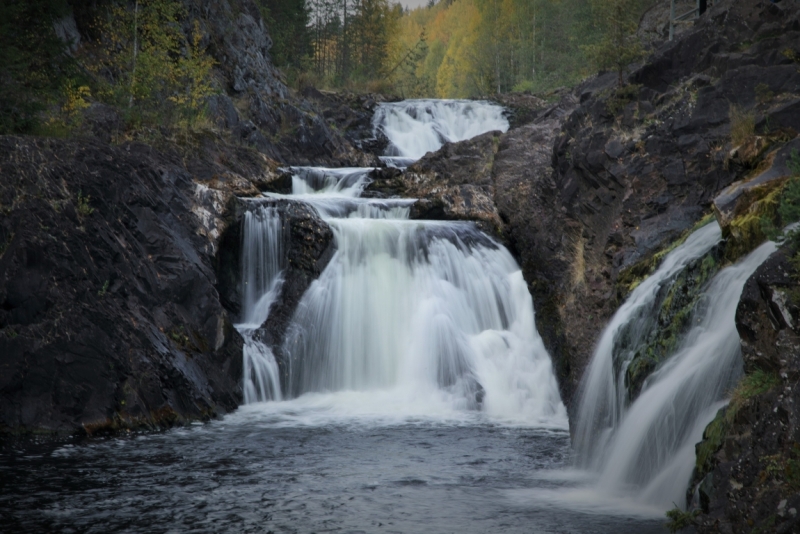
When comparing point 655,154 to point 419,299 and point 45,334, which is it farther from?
point 45,334

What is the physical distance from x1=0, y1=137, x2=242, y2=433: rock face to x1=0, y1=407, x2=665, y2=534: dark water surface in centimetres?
77

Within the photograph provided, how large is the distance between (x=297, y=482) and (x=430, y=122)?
80.7ft

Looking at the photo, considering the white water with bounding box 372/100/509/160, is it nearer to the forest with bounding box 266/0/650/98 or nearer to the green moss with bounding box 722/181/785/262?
Answer: the forest with bounding box 266/0/650/98

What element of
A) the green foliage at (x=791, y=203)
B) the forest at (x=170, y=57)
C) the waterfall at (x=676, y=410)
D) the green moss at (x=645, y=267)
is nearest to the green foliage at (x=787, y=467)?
the waterfall at (x=676, y=410)

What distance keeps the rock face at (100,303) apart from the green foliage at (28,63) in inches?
54.1

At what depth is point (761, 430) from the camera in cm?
502

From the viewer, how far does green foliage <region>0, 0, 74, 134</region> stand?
1230 centimetres

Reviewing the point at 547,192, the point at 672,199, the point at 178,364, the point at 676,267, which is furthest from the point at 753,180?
the point at 178,364

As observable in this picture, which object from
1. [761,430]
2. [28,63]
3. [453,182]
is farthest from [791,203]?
[28,63]

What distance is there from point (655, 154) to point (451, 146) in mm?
8576

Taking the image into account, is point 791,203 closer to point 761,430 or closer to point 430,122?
point 761,430

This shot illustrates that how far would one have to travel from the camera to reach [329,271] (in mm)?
14852

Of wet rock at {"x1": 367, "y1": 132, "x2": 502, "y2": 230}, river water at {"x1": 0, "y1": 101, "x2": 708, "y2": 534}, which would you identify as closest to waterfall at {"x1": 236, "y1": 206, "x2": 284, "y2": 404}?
river water at {"x1": 0, "y1": 101, "x2": 708, "y2": 534}

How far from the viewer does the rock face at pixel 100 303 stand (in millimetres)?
9727
